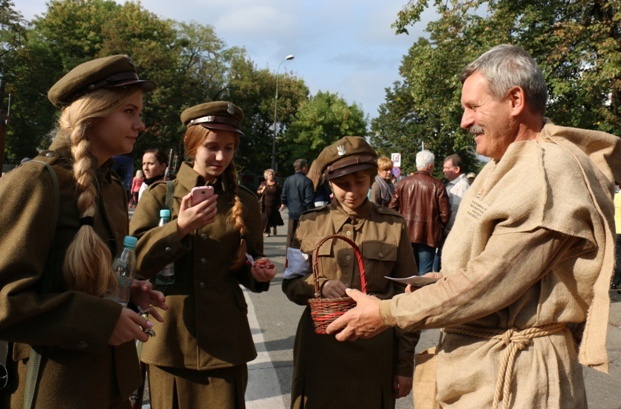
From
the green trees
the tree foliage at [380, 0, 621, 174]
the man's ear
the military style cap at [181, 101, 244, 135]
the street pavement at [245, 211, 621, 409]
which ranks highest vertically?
the green trees

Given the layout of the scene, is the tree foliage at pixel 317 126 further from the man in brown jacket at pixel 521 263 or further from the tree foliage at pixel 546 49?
the man in brown jacket at pixel 521 263

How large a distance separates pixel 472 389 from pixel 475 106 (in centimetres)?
105

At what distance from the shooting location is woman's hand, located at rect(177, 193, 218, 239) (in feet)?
9.11

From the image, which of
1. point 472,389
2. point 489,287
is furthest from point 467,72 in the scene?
point 472,389

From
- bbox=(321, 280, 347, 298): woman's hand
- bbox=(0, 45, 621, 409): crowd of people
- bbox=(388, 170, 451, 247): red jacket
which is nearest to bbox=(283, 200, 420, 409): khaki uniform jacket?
bbox=(321, 280, 347, 298): woman's hand

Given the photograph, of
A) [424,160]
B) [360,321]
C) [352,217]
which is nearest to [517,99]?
[360,321]

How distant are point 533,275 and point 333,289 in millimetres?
1130

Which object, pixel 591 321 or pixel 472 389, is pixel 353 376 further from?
pixel 591 321

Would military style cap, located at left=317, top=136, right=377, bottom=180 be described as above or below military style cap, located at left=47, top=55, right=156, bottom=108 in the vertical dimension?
below

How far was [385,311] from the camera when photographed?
7.56 ft

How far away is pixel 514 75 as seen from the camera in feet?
7.22

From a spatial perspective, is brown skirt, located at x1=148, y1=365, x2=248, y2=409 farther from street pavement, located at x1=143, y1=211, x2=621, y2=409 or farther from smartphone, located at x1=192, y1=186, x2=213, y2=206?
street pavement, located at x1=143, y1=211, x2=621, y2=409

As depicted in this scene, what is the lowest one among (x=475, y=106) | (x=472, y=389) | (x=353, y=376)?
(x=353, y=376)

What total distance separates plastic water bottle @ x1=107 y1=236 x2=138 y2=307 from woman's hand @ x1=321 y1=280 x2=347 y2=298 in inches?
37.9
